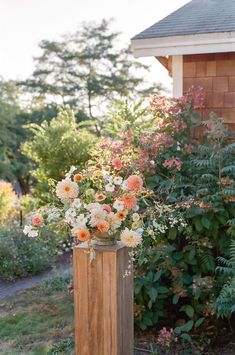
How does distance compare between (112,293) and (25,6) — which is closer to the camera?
(112,293)

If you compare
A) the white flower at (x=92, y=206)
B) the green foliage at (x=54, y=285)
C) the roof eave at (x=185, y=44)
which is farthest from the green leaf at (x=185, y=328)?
the roof eave at (x=185, y=44)

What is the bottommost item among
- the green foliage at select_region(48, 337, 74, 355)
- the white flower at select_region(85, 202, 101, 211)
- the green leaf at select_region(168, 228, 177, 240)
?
the green foliage at select_region(48, 337, 74, 355)

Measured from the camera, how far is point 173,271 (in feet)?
12.8

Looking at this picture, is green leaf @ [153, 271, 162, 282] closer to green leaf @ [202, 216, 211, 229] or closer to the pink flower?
green leaf @ [202, 216, 211, 229]

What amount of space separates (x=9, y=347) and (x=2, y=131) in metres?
16.0

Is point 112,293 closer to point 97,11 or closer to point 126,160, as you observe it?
point 126,160

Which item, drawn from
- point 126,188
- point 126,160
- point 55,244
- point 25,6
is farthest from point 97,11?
point 126,188

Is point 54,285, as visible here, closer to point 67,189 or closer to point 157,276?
point 157,276

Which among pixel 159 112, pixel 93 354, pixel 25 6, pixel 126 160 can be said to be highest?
pixel 25 6

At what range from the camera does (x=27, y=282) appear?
6.07m

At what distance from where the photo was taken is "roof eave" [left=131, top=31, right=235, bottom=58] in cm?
454

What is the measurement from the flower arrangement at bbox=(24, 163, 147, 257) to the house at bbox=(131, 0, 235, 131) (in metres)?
2.32

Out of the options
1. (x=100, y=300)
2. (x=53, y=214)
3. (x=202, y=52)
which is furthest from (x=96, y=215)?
(x=202, y=52)

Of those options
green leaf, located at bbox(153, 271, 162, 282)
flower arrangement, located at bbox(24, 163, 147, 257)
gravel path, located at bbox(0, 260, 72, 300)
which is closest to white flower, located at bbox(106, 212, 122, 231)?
flower arrangement, located at bbox(24, 163, 147, 257)
